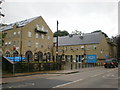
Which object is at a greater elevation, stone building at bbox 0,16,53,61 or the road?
stone building at bbox 0,16,53,61

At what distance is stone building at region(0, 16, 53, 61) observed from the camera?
1711 inches

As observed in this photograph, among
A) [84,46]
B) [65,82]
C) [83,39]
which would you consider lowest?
[65,82]

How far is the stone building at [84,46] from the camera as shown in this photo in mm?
49625

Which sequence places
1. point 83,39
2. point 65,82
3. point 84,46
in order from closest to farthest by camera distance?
1. point 65,82
2. point 84,46
3. point 83,39

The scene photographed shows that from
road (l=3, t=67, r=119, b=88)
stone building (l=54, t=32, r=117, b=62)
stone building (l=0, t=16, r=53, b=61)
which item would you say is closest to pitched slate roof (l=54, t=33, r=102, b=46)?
stone building (l=54, t=32, r=117, b=62)

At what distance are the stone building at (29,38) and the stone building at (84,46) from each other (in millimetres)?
6977

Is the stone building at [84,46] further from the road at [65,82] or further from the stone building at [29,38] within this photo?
the road at [65,82]

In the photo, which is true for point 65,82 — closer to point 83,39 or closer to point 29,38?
point 29,38

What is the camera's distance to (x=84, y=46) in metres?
51.7

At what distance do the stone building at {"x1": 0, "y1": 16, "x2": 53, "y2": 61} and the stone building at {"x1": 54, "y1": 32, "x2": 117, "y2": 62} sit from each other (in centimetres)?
698

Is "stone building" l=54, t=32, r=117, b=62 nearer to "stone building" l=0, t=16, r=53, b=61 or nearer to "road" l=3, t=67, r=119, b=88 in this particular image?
"stone building" l=0, t=16, r=53, b=61

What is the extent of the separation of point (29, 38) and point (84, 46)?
18.2m

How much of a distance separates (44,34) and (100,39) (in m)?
18.1

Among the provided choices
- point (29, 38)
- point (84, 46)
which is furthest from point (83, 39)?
point (29, 38)
